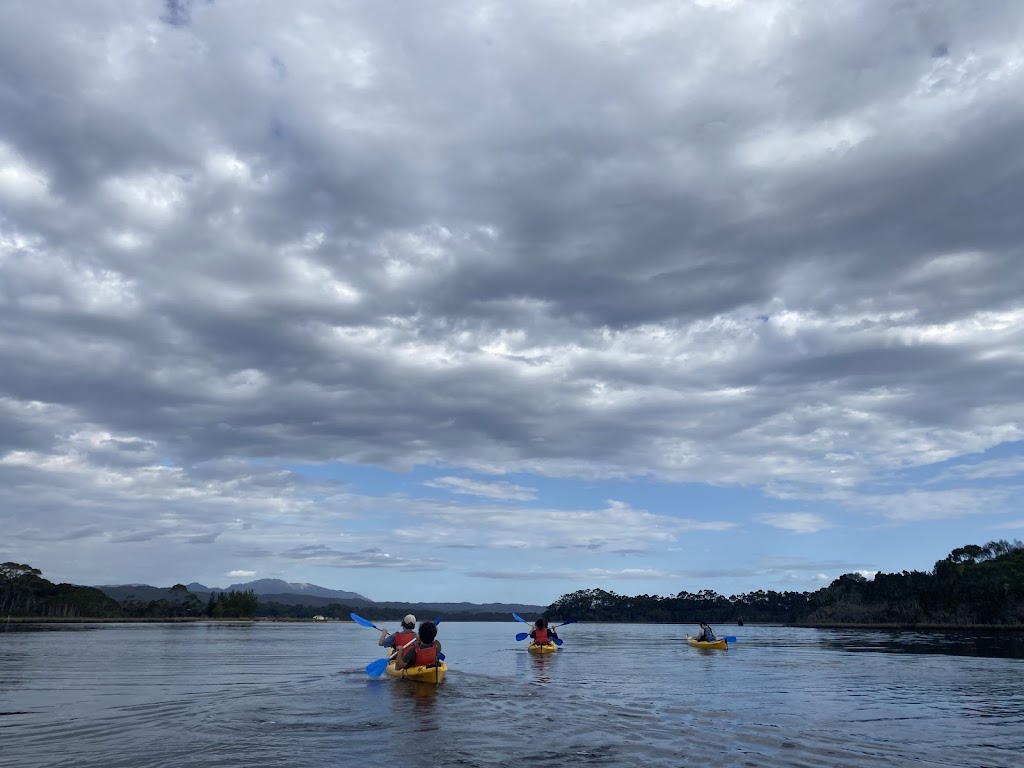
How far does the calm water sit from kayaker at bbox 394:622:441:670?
104 centimetres

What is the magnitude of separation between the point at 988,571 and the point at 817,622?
263 ft

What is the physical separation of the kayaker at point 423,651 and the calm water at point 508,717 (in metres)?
1.04

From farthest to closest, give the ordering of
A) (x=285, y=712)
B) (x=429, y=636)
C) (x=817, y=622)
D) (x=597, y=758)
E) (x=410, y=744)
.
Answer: (x=817, y=622), (x=429, y=636), (x=285, y=712), (x=410, y=744), (x=597, y=758)

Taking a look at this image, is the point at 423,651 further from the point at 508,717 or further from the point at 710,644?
the point at 710,644

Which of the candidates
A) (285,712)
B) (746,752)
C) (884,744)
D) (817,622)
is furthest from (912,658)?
(817,622)

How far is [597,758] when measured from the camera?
1587 cm

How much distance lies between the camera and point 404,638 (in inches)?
1246

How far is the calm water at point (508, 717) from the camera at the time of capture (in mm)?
16203

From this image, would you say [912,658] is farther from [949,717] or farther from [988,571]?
[988,571]

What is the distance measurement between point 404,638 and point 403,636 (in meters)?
0.25

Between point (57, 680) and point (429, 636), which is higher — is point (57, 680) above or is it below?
below

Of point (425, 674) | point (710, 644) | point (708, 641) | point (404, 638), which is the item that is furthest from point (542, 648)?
point (425, 674)

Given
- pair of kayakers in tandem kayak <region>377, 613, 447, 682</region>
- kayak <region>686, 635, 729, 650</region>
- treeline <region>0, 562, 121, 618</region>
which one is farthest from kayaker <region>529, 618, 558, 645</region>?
treeline <region>0, 562, 121, 618</region>

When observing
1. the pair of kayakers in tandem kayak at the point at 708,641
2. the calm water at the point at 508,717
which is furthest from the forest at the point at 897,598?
the calm water at the point at 508,717
